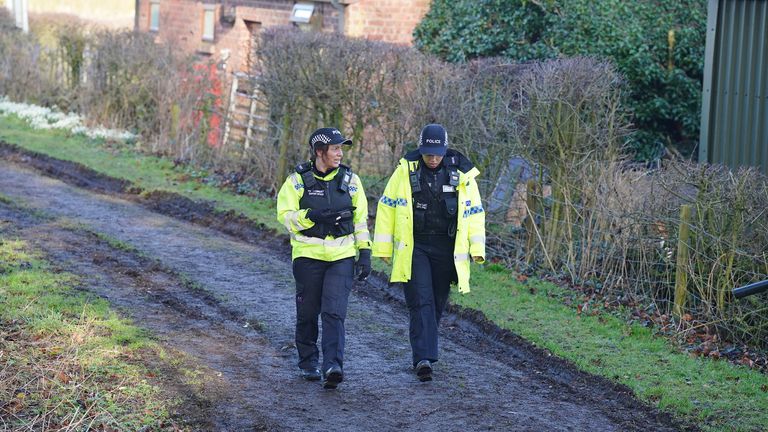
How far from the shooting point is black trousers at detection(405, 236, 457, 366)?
8.41 metres

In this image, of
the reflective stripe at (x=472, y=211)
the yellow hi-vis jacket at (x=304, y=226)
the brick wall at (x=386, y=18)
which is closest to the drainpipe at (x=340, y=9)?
the brick wall at (x=386, y=18)

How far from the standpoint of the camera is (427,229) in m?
8.40

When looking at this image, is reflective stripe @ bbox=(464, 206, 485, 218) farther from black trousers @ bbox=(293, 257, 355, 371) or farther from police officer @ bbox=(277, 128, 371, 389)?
black trousers @ bbox=(293, 257, 355, 371)

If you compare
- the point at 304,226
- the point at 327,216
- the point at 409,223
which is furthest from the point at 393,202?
the point at 304,226

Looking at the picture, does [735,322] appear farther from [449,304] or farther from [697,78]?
[697,78]

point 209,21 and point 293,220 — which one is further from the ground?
point 209,21

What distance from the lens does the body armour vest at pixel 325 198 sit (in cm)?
805

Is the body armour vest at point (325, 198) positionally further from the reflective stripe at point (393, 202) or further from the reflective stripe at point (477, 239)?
the reflective stripe at point (477, 239)

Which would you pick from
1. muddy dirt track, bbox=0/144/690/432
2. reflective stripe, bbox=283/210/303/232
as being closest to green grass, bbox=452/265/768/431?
muddy dirt track, bbox=0/144/690/432

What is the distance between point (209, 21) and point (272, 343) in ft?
60.8

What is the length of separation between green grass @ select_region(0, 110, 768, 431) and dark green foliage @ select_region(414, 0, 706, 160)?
7.14 meters

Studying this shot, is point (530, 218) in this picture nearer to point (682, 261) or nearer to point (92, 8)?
point (682, 261)

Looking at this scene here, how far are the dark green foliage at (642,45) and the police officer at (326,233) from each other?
34.5 ft

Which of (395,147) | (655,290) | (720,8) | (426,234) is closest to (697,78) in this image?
(720,8)
